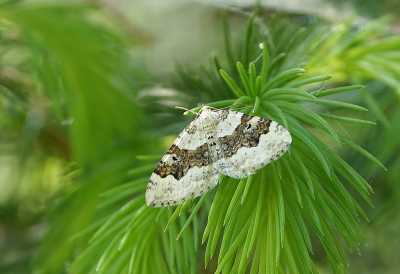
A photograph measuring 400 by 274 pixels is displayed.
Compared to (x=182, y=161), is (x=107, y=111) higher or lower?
higher

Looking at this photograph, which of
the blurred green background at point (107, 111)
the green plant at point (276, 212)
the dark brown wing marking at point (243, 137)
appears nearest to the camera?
the green plant at point (276, 212)

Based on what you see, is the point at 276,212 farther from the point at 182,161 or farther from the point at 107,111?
the point at 107,111

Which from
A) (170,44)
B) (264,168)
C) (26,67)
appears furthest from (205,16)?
(264,168)

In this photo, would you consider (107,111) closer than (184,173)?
No

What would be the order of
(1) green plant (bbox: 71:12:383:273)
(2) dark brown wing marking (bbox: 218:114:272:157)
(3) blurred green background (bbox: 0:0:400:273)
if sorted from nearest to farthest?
(1) green plant (bbox: 71:12:383:273) → (2) dark brown wing marking (bbox: 218:114:272:157) → (3) blurred green background (bbox: 0:0:400:273)

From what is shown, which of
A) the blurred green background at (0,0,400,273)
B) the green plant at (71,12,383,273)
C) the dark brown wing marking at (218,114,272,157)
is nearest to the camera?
the green plant at (71,12,383,273)

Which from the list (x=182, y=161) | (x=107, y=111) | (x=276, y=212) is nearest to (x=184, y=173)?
(x=182, y=161)

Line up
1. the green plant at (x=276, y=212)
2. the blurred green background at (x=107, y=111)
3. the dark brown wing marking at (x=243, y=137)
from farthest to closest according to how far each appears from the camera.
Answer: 1. the blurred green background at (x=107, y=111)
2. the dark brown wing marking at (x=243, y=137)
3. the green plant at (x=276, y=212)
